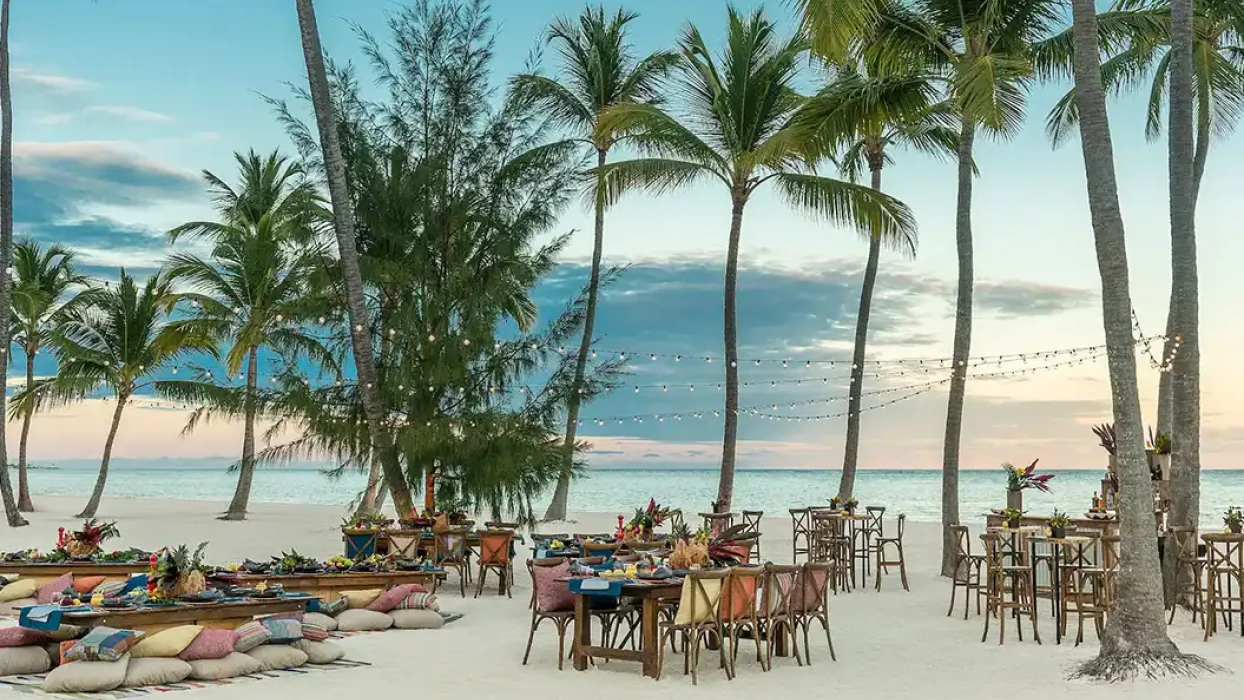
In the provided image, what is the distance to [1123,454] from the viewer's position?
8.60 m

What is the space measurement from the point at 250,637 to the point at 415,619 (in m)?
2.41

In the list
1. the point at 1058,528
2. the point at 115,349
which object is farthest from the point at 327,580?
the point at 115,349

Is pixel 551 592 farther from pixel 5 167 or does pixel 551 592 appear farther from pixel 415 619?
pixel 5 167

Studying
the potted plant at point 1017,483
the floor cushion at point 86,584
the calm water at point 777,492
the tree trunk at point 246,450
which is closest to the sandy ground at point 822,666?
the potted plant at point 1017,483

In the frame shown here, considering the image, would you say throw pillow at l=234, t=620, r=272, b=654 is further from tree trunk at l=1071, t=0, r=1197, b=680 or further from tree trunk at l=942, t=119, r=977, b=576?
tree trunk at l=942, t=119, r=977, b=576

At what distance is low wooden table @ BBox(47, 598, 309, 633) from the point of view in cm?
846

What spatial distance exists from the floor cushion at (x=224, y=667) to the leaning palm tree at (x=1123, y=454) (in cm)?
587

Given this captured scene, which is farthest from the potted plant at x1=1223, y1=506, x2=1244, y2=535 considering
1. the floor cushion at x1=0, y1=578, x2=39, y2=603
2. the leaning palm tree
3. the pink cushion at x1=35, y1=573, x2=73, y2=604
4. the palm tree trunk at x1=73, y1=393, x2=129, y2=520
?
the palm tree trunk at x1=73, y1=393, x2=129, y2=520

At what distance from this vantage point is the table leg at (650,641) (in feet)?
27.8

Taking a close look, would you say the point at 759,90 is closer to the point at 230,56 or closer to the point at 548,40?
the point at 548,40

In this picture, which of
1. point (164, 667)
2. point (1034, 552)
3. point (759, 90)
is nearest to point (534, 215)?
point (759, 90)

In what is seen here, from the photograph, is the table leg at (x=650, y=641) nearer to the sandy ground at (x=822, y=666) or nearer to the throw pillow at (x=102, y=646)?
the sandy ground at (x=822, y=666)

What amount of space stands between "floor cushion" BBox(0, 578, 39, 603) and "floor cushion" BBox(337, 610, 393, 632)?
338 cm

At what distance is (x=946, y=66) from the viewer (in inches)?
599
